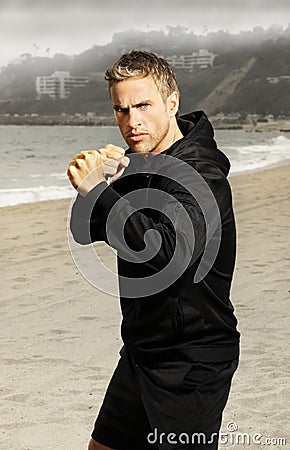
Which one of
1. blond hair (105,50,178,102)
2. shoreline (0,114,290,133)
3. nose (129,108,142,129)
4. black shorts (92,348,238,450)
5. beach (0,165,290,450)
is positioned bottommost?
shoreline (0,114,290,133)

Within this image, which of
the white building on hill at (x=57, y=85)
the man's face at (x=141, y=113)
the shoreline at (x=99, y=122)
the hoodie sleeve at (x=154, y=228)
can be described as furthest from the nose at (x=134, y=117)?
the white building on hill at (x=57, y=85)

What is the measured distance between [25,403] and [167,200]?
284 centimetres

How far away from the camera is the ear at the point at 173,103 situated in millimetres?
2252

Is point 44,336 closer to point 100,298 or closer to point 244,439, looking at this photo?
point 100,298

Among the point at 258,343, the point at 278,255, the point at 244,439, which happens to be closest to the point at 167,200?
the point at 244,439

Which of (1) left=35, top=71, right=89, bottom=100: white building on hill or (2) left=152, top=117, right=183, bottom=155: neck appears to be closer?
(2) left=152, top=117, right=183, bottom=155: neck

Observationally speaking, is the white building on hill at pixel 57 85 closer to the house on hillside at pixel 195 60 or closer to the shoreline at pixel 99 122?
the shoreline at pixel 99 122

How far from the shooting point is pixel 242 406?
4.49 meters

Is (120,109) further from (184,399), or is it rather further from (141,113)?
(184,399)

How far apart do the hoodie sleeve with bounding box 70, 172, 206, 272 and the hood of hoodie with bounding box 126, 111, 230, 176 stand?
6.8 inches

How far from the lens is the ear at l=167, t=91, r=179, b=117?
225cm

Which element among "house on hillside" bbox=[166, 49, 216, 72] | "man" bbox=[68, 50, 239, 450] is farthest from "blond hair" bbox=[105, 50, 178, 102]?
"house on hillside" bbox=[166, 49, 216, 72]

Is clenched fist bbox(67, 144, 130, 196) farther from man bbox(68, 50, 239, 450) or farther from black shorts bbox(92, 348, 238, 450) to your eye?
black shorts bbox(92, 348, 238, 450)

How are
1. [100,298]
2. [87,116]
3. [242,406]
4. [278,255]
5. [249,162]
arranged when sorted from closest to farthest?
[242,406] → [100,298] → [278,255] → [249,162] → [87,116]
